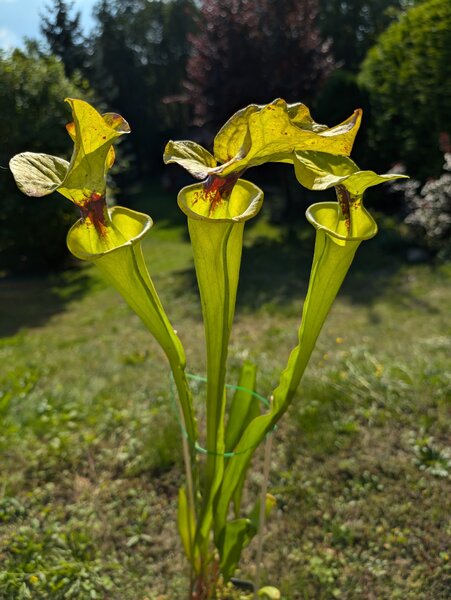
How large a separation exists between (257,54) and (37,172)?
7492 mm

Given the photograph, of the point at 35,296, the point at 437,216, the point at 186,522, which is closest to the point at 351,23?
the point at 437,216

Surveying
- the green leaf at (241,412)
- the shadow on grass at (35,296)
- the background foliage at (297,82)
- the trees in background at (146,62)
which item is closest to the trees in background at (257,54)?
the background foliage at (297,82)

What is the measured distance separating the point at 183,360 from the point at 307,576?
1.18 meters

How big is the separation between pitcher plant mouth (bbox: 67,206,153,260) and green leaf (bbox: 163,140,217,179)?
0.18 metres

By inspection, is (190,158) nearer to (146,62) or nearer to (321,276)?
(321,276)

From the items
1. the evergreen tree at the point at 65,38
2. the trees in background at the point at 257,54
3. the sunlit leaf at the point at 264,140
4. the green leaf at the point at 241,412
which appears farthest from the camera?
the evergreen tree at the point at 65,38

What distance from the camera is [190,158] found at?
105cm

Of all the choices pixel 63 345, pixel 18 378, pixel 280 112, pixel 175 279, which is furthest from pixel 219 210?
pixel 175 279

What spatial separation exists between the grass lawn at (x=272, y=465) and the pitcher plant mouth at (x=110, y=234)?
135 cm

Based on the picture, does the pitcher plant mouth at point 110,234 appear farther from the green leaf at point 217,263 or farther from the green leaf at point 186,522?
the green leaf at point 186,522

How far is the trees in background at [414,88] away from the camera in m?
6.45

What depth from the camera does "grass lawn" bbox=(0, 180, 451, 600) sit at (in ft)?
6.62

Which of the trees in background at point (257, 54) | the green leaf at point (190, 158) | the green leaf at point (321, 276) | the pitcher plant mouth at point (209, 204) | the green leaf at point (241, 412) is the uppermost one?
the trees in background at point (257, 54)

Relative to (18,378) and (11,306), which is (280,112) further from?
(11,306)
